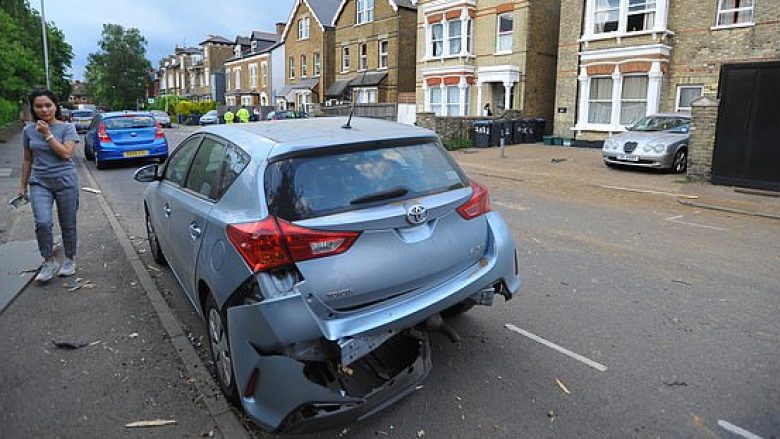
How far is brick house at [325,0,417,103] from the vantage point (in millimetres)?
35312

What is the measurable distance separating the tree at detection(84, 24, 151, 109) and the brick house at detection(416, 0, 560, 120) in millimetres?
71234

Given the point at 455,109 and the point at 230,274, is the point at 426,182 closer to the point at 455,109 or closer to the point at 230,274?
the point at 230,274

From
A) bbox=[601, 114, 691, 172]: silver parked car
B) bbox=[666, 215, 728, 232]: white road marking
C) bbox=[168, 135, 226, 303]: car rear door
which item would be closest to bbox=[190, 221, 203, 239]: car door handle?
bbox=[168, 135, 226, 303]: car rear door

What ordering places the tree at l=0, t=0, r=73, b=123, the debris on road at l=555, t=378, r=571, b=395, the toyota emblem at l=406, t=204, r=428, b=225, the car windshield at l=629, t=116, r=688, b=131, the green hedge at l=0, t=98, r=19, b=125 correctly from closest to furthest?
1. the toyota emblem at l=406, t=204, r=428, b=225
2. the debris on road at l=555, t=378, r=571, b=395
3. the car windshield at l=629, t=116, r=688, b=131
4. the tree at l=0, t=0, r=73, b=123
5. the green hedge at l=0, t=98, r=19, b=125

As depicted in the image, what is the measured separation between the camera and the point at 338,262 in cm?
275

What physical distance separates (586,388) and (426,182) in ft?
5.35

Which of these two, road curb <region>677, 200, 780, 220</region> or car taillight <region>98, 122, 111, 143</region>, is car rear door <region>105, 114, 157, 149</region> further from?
road curb <region>677, 200, 780, 220</region>

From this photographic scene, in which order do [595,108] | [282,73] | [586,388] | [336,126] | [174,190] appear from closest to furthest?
[586,388], [336,126], [174,190], [595,108], [282,73]

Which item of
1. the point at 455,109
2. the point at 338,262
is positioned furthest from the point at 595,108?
the point at 338,262

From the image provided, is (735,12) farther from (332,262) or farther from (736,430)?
(332,262)

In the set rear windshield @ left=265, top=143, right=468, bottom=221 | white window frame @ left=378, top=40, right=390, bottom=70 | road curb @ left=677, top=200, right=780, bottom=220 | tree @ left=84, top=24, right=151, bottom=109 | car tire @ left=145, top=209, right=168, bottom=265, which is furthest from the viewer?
tree @ left=84, top=24, right=151, bottom=109

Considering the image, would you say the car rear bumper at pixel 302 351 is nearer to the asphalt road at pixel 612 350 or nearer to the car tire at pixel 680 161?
the asphalt road at pixel 612 350

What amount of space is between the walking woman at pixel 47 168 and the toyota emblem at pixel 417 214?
3911 mm

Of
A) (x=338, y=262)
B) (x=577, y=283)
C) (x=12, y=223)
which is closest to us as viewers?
(x=338, y=262)
